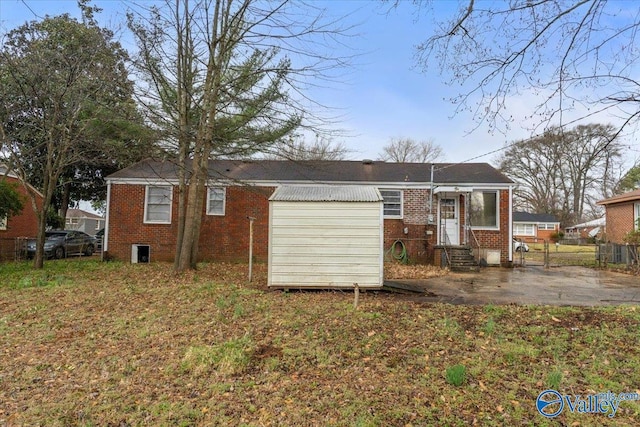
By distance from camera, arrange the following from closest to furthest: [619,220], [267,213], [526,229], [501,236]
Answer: [501,236] → [267,213] → [619,220] → [526,229]

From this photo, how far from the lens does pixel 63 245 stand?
58.1 ft

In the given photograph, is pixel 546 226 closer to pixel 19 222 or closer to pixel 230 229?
pixel 230 229

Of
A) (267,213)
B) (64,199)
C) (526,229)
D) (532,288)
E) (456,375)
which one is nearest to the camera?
(456,375)

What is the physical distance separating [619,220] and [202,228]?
21584mm

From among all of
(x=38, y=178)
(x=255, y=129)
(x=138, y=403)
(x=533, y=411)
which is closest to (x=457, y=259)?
(x=255, y=129)

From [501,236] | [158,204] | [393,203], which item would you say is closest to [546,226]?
[501,236]

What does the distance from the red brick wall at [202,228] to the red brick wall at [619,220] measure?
1808 cm

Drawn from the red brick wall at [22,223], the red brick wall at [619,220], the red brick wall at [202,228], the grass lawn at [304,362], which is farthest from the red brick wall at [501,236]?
the red brick wall at [22,223]

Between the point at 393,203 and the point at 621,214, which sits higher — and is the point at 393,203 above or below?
below

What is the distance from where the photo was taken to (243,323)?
212 inches

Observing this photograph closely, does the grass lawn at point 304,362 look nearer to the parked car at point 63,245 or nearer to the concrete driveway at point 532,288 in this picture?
the concrete driveway at point 532,288

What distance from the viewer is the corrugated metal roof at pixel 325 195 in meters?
7.88

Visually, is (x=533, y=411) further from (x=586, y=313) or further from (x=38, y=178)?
(x=38, y=178)

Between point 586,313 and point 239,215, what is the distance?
454 inches
